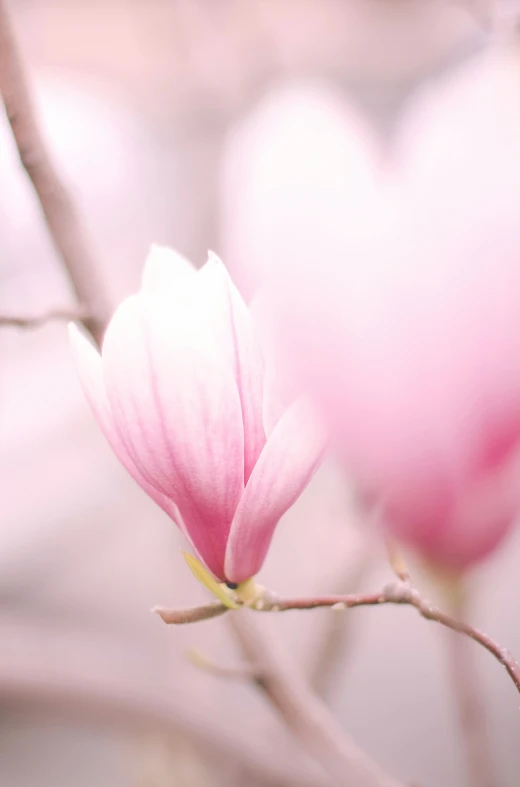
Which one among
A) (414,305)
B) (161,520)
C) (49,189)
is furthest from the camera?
(161,520)

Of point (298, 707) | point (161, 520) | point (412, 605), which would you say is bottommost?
point (161, 520)

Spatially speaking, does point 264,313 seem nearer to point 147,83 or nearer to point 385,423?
point 385,423

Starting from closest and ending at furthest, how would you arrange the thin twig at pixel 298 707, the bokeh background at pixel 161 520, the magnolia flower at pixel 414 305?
the magnolia flower at pixel 414 305, the thin twig at pixel 298 707, the bokeh background at pixel 161 520

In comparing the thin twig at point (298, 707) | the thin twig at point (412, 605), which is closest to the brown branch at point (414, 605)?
the thin twig at point (412, 605)

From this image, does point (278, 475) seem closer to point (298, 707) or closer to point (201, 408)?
point (201, 408)

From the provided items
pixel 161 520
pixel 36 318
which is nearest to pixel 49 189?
pixel 36 318

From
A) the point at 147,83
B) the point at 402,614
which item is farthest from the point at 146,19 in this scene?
the point at 402,614

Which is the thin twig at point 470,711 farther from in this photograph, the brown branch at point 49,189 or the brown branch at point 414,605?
the brown branch at point 49,189
